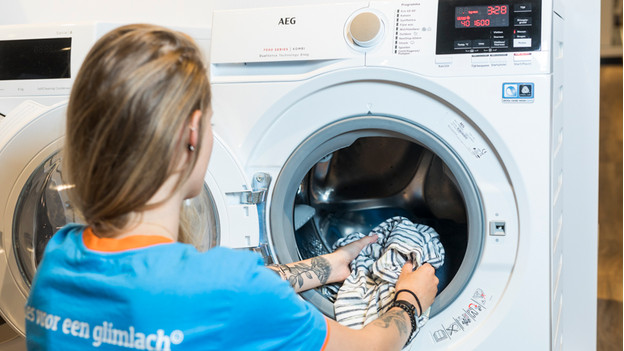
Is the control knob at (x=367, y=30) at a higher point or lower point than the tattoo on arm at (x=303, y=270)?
higher

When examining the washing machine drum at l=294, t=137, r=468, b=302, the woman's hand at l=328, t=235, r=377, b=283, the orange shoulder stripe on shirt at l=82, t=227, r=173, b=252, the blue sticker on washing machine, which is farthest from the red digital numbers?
the orange shoulder stripe on shirt at l=82, t=227, r=173, b=252

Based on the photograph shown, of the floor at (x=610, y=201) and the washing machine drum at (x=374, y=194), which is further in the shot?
the floor at (x=610, y=201)

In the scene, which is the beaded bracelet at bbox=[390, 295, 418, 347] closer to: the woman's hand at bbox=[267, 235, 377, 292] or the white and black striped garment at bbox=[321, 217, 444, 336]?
the white and black striped garment at bbox=[321, 217, 444, 336]

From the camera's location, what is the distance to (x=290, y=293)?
783mm

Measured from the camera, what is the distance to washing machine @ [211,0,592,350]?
1119mm

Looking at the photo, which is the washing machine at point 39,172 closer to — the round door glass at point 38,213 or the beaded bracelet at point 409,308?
the round door glass at point 38,213

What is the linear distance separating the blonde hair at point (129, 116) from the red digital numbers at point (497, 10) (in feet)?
2.01

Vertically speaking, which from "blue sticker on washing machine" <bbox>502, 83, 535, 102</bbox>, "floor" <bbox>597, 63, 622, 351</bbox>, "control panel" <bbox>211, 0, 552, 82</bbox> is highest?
"control panel" <bbox>211, 0, 552, 82</bbox>

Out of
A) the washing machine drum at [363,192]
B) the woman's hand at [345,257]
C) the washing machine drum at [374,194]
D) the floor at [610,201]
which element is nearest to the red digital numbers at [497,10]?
the washing machine drum at [363,192]

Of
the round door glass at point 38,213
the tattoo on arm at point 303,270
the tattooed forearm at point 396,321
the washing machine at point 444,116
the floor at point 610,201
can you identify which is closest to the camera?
the tattooed forearm at point 396,321

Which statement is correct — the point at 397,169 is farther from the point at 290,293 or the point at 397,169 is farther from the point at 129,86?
the point at 129,86

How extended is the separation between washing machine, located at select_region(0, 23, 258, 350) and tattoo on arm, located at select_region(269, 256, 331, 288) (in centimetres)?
10

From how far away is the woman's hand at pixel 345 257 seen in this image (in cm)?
130

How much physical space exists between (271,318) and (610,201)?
2.83 metres
